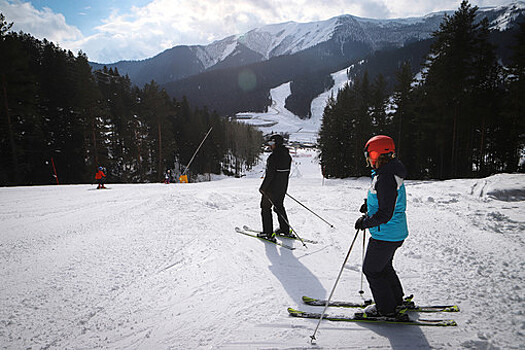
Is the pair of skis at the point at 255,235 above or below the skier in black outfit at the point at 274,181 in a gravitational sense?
below

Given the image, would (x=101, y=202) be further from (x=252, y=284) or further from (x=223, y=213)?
(x=252, y=284)

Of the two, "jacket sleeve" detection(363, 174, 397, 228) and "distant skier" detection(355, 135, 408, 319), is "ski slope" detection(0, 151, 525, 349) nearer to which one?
"distant skier" detection(355, 135, 408, 319)

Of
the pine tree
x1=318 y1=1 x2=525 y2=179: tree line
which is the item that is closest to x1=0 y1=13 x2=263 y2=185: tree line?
x1=318 y1=1 x2=525 y2=179: tree line

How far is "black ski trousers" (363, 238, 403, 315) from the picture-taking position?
2.78 meters

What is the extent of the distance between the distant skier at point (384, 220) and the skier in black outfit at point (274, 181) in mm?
2562

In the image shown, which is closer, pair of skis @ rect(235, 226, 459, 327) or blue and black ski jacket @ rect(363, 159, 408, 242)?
blue and black ski jacket @ rect(363, 159, 408, 242)

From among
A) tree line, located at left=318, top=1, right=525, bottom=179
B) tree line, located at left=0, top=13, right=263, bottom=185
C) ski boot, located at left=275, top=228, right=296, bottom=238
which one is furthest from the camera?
tree line, located at left=0, top=13, right=263, bottom=185

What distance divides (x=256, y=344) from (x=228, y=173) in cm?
5328

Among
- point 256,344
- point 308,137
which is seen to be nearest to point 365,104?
point 256,344

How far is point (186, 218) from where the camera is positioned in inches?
267

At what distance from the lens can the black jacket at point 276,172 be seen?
17.3 ft

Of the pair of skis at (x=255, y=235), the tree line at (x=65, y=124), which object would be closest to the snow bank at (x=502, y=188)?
the pair of skis at (x=255, y=235)

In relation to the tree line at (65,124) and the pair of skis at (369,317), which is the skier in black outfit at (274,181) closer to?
the pair of skis at (369,317)

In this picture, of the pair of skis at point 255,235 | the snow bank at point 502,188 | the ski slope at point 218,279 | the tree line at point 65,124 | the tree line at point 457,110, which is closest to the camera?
the ski slope at point 218,279
